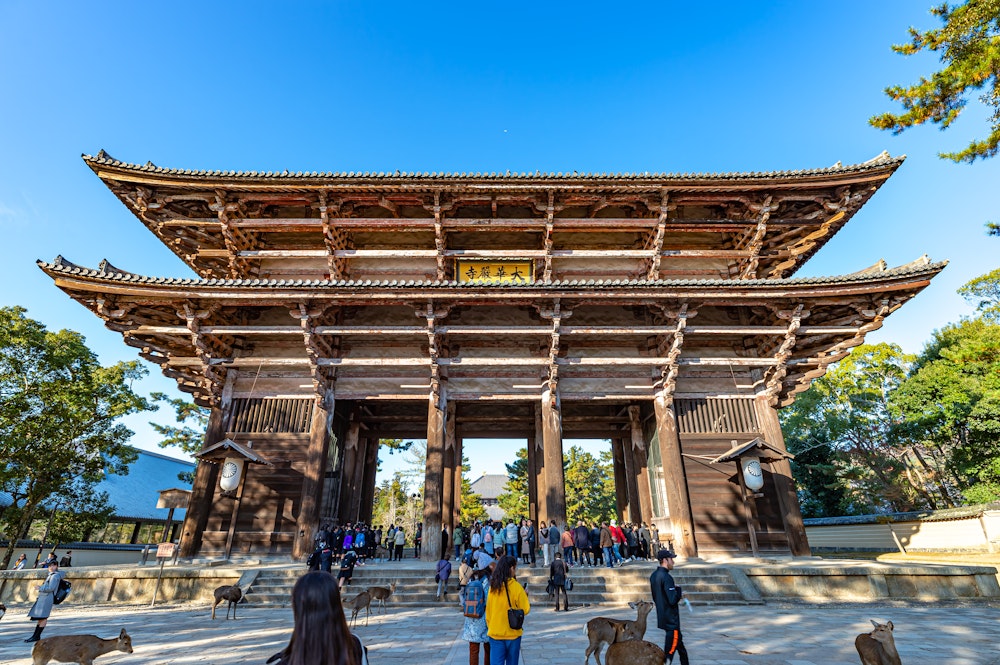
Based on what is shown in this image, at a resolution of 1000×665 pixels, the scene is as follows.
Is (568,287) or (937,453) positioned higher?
(568,287)

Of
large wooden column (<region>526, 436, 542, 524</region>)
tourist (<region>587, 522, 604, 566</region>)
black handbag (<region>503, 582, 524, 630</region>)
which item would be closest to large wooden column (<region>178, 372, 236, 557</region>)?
large wooden column (<region>526, 436, 542, 524</region>)

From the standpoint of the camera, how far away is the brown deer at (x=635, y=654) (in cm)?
438

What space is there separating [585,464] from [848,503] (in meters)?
21.0

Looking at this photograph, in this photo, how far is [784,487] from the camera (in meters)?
12.4

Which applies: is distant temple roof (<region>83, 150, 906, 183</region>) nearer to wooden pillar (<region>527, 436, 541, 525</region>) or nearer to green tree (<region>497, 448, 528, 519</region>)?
wooden pillar (<region>527, 436, 541, 525</region>)

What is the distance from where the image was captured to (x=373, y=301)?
1219 centimetres

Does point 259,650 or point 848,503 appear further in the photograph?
point 848,503

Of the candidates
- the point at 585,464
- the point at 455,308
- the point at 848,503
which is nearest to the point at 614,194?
the point at 455,308

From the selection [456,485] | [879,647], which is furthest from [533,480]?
[879,647]

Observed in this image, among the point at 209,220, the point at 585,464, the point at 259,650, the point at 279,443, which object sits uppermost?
the point at 209,220

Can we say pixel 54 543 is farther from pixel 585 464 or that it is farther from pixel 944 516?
pixel 944 516

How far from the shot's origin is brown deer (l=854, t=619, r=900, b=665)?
4.18 m

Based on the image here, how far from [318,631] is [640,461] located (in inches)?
598

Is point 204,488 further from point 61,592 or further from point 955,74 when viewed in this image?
point 955,74
